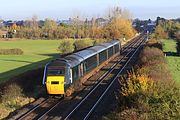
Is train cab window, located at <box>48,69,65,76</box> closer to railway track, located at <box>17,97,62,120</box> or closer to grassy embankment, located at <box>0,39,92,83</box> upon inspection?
railway track, located at <box>17,97,62,120</box>

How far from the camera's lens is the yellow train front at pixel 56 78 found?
75.7 ft

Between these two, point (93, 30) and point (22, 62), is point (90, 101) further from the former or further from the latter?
point (93, 30)

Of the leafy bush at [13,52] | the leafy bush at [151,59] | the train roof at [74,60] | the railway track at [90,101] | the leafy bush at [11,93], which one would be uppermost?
the train roof at [74,60]

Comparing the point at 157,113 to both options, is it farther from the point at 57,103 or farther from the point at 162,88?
the point at 57,103

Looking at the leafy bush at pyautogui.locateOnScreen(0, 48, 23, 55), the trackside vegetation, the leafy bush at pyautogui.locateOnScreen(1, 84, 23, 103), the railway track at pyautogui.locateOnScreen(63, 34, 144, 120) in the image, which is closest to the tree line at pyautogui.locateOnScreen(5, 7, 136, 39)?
the leafy bush at pyautogui.locateOnScreen(0, 48, 23, 55)

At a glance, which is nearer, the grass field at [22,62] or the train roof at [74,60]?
the train roof at [74,60]

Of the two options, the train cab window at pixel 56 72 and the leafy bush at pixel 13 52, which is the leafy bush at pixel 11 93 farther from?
the leafy bush at pixel 13 52

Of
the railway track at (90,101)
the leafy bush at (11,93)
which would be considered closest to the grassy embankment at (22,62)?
the railway track at (90,101)

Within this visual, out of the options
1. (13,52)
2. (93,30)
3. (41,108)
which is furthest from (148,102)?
(93,30)

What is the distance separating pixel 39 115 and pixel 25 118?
96 cm

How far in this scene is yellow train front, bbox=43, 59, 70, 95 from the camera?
23072 mm

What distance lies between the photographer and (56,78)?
911 inches

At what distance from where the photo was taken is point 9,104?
73.6ft

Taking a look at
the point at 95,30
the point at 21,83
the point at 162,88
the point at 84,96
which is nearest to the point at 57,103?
the point at 84,96
